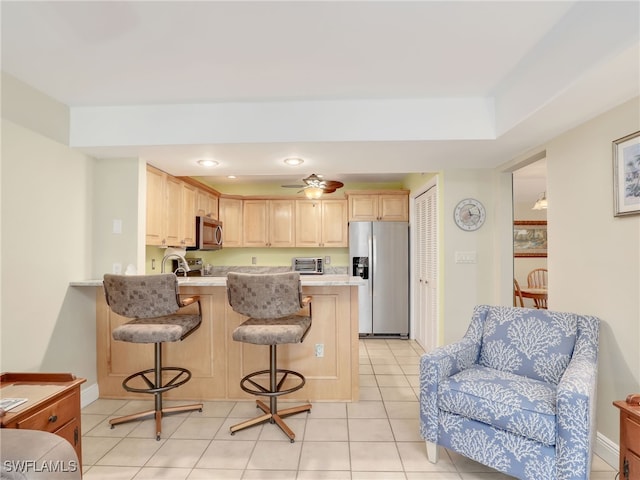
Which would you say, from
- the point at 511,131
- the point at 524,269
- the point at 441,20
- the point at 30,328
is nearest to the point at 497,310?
the point at 511,131

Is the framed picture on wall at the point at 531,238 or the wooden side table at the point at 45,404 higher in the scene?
the framed picture on wall at the point at 531,238

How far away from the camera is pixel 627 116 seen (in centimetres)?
189

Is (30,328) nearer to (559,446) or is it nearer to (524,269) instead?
(559,446)

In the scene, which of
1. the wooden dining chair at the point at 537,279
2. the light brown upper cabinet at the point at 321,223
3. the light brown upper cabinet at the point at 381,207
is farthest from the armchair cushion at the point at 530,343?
the wooden dining chair at the point at 537,279

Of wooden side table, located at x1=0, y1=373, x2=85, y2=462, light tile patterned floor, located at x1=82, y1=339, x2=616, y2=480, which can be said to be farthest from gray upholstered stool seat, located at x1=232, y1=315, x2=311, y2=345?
wooden side table, located at x1=0, y1=373, x2=85, y2=462

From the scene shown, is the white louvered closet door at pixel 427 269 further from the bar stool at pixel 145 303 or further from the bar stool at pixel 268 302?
the bar stool at pixel 145 303

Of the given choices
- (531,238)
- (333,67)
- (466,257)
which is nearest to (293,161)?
(333,67)

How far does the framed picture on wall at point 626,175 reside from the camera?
6.01ft

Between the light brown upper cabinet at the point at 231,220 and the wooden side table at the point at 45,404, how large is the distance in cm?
361

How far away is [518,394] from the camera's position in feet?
5.81

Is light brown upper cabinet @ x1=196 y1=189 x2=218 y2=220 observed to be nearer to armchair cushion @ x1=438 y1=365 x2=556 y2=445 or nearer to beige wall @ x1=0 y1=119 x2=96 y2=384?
beige wall @ x1=0 y1=119 x2=96 y2=384

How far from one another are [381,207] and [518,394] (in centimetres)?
349

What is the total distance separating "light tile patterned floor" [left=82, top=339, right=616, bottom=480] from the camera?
1.95 meters

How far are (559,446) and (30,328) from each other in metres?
3.08
